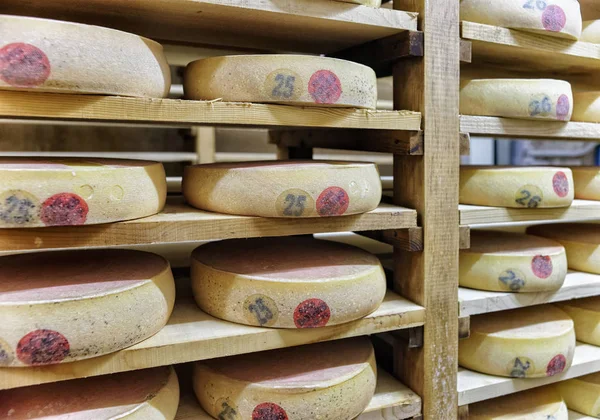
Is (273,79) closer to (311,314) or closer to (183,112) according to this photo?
(183,112)

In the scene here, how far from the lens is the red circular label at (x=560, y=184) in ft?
5.54

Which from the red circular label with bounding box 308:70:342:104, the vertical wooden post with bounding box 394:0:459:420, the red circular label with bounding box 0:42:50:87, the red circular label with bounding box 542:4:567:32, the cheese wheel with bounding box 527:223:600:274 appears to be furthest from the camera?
the cheese wheel with bounding box 527:223:600:274

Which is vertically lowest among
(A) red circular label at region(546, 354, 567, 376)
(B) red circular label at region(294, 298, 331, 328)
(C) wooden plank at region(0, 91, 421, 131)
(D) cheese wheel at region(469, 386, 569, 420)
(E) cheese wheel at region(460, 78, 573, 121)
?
(D) cheese wheel at region(469, 386, 569, 420)

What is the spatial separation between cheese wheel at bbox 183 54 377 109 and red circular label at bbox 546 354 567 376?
1128 millimetres

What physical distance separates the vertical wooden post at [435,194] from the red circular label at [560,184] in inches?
15.7

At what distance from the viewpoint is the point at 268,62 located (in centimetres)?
128

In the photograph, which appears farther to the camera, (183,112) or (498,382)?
(498,382)

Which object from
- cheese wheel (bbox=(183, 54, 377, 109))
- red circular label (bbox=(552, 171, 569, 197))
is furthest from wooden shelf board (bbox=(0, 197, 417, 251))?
red circular label (bbox=(552, 171, 569, 197))

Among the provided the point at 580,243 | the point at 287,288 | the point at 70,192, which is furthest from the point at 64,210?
the point at 580,243

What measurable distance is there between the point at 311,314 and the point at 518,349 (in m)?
0.79

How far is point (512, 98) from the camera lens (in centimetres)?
162

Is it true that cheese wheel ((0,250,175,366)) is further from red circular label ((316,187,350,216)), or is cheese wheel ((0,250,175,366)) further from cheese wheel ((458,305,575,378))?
cheese wheel ((458,305,575,378))

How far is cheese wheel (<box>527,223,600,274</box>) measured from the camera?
1.97 meters

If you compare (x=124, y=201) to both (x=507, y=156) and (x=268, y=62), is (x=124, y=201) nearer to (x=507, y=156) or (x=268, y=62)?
(x=268, y=62)
